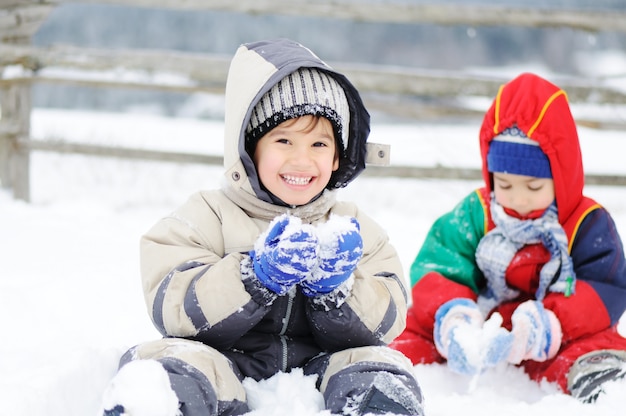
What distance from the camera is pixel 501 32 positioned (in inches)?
398

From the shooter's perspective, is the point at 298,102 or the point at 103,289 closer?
the point at 298,102

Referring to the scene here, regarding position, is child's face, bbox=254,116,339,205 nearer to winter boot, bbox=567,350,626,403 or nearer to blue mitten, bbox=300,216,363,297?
blue mitten, bbox=300,216,363,297

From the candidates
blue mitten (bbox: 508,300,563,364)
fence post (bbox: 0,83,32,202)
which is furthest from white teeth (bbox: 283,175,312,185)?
fence post (bbox: 0,83,32,202)

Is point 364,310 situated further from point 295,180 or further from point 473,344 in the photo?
point 473,344

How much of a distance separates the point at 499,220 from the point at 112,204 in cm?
309

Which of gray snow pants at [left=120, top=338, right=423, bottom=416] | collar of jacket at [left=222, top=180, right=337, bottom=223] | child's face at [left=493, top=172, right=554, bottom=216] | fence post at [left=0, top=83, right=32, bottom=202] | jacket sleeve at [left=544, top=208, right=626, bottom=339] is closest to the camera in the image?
gray snow pants at [left=120, top=338, right=423, bottom=416]

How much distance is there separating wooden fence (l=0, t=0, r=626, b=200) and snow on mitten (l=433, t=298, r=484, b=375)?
2.19 metres

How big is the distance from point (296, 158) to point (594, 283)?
1.27 metres

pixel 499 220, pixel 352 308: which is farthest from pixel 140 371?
pixel 499 220

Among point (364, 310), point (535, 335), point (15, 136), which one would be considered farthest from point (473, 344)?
point (15, 136)

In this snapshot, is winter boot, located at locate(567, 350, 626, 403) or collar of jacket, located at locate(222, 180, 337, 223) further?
winter boot, located at locate(567, 350, 626, 403)

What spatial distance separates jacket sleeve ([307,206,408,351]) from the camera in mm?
1924

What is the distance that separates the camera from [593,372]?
2400 millimetres

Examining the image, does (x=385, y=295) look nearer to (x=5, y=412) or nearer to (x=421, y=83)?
(x=5, y=412)
